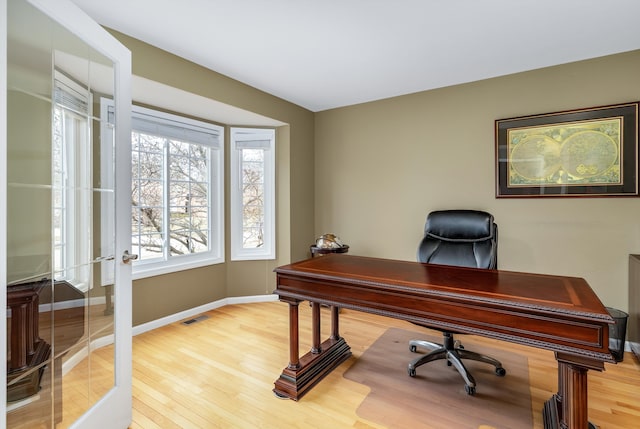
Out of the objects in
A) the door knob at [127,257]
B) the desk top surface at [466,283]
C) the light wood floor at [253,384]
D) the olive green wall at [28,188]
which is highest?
the olive green wall at [28,188]

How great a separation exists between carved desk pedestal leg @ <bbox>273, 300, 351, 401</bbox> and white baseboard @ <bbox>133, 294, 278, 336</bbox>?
1.65 m

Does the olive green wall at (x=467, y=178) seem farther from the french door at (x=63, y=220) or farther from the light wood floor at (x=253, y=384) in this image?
the french door at (x=63, y=220)

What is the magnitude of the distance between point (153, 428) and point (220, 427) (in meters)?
0.36

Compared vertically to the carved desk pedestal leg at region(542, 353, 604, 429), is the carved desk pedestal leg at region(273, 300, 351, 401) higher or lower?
lower

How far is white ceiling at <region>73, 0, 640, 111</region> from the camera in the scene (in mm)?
1950

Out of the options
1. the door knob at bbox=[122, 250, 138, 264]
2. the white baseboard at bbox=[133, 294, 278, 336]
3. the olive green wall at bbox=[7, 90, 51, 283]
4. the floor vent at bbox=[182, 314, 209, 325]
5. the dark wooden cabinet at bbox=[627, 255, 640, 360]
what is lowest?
the floor vent at bbox=[182, 314, 209, 325]

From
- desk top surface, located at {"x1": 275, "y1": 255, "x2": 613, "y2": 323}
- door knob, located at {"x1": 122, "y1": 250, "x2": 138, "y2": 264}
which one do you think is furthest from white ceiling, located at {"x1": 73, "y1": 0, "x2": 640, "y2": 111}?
desk top surface, located at {"x1": 275, "y1": 255, "x2": 613, "y2": 323}

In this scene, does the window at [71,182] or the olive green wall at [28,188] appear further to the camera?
the window at [71,182]

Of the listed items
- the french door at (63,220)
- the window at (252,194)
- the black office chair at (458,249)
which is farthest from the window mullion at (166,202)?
the black office chair at (458,249)

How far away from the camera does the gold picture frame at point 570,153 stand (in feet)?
8.20

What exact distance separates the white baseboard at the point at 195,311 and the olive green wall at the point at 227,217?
46 mm

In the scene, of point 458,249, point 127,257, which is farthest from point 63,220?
point 458,249

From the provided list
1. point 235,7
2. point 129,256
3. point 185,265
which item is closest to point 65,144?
point 129,256

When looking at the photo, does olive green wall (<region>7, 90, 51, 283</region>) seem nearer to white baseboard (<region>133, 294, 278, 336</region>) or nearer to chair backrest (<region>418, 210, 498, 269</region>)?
white baseboard (<region>133, 294, 278, 336</region>)
